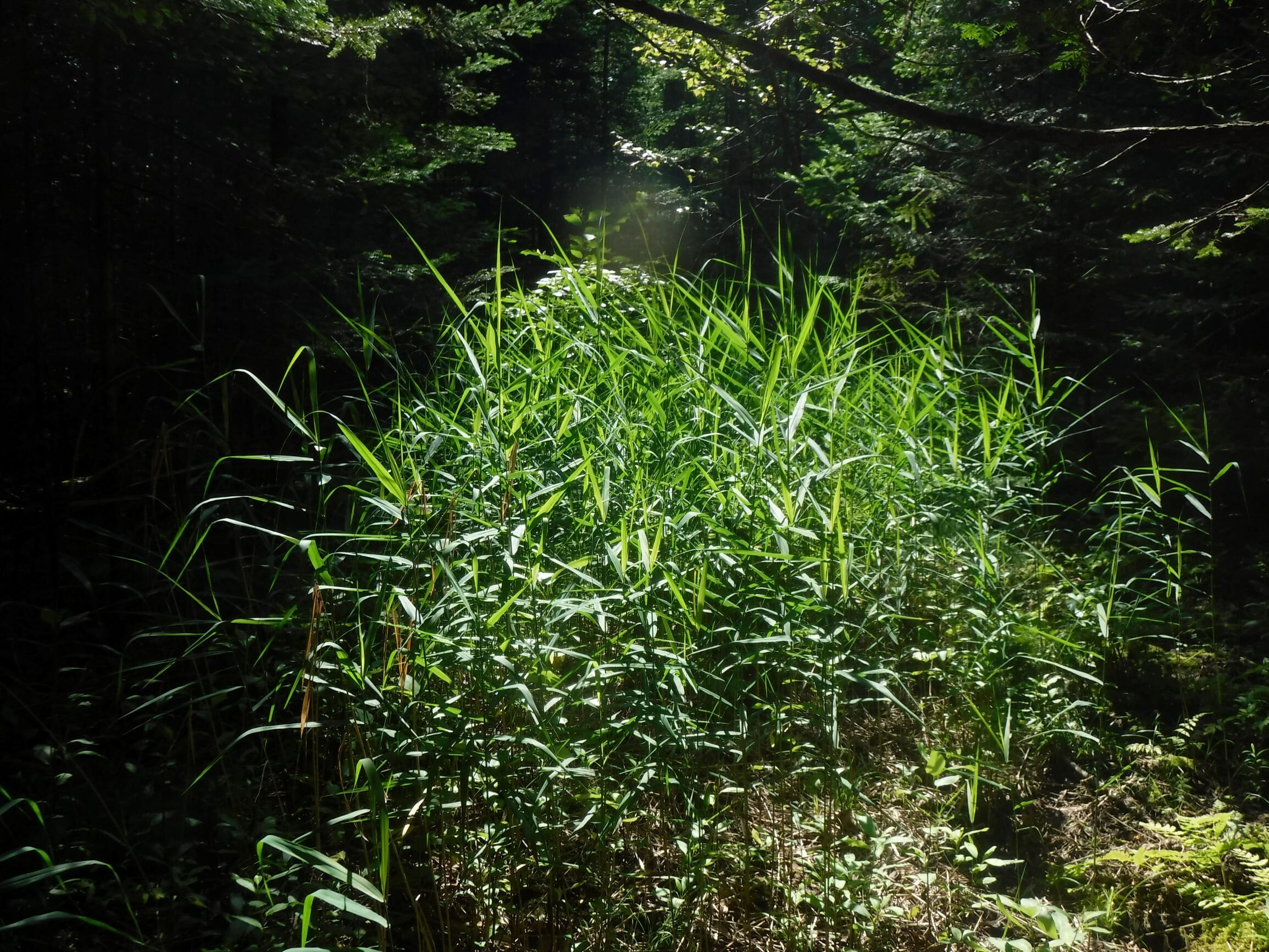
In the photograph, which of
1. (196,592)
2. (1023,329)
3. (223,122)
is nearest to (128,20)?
(223,122)

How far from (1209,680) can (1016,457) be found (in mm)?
980

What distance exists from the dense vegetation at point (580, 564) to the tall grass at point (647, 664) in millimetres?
20

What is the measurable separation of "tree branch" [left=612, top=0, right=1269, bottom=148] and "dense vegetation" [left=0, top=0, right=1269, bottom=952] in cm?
3

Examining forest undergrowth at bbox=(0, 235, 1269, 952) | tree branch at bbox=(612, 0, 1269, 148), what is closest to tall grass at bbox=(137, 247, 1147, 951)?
forest undergrowth at bbox=(0, 235, 1269, 952)

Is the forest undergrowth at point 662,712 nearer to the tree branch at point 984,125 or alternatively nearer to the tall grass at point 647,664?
the tall grass at point 647,664

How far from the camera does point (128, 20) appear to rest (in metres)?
4.22

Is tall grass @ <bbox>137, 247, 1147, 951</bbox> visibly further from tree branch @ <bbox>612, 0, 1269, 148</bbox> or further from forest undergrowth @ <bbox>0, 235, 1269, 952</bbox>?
tree branch @ <bbox>612, 0, 1269, 148</bbox>

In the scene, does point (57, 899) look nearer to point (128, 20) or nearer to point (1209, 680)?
point (1209, 680)

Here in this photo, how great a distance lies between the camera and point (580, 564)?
204 centimetres

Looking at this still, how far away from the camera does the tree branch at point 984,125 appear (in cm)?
305

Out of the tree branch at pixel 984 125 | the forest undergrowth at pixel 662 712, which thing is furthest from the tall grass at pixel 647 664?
the tree branch at pixel 984 125

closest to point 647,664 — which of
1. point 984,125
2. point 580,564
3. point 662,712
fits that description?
point 662,712

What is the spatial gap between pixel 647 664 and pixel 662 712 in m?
0.11

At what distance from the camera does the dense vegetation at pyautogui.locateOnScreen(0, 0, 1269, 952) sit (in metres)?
1.94
